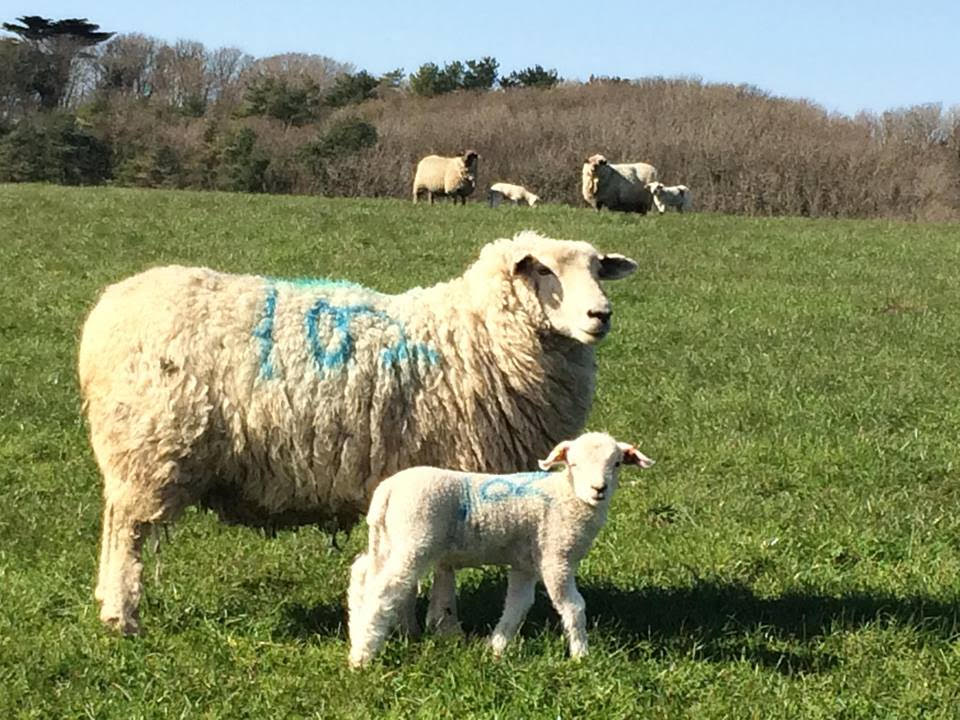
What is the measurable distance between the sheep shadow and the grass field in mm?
15

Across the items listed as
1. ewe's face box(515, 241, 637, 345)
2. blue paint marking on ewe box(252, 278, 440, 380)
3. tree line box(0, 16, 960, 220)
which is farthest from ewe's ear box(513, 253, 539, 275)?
tree line box(0, 16, 960, 220)

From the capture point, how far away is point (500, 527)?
4418 mm

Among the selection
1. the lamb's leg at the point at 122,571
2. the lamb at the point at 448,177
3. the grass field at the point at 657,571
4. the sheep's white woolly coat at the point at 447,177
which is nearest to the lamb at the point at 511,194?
the lamb at the point at 448,177

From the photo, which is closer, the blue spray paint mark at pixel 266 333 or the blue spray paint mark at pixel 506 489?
the blue spray paint mark at pixel 506 489

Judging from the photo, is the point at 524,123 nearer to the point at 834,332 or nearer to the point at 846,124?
the point at 846,124

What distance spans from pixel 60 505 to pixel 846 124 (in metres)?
43.6

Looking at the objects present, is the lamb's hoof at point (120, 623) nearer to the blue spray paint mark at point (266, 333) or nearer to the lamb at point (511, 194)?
the blue spray paint mark at point (266, 333)

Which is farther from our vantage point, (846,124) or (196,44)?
(196,44)

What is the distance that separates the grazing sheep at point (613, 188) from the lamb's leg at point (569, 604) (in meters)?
22.2

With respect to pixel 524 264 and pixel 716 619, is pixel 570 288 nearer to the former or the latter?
pixel 524 264

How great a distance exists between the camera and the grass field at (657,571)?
441 cm

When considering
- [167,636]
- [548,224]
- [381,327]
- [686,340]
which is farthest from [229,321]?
[548,224]

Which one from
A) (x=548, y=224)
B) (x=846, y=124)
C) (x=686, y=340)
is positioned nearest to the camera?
(x=686, y=340)

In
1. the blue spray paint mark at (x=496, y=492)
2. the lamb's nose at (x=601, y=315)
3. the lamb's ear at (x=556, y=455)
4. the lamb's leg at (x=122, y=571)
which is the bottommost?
the lamb's leg at (x=122, y=571)
